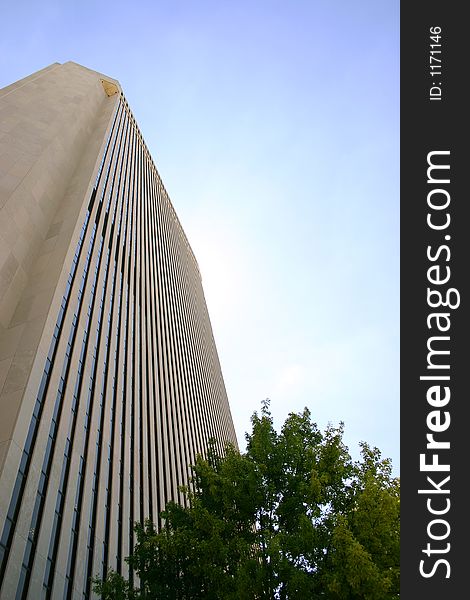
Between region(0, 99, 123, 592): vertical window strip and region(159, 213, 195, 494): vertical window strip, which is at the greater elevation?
region(159, 213, 195, 494): vertical window strip

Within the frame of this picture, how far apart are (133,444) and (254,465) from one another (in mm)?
20437

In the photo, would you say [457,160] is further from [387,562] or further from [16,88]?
[16,88]

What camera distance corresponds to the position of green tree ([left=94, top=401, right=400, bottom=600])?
30.8ft

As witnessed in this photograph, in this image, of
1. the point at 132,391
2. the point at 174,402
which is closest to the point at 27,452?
the point at 132,391

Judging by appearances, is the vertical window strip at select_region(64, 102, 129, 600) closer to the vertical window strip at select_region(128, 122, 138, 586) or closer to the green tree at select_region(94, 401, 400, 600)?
the vertical window strip at select_region(128, 122, 138, 586)

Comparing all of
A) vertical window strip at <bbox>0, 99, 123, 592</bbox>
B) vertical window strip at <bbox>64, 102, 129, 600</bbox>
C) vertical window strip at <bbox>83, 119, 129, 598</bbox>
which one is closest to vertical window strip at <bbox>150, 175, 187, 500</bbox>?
vertical window strip at <bbox>83, 119, 129, 598</bbox>

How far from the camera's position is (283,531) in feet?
35.4

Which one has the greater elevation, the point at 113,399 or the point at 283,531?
the point at 113,399

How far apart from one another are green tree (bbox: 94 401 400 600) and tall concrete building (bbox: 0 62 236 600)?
6.18 meters

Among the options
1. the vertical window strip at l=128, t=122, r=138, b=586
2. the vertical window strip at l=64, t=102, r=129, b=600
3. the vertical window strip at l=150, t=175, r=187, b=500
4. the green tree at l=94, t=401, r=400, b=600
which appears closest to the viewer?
the green tree at l=94, t=401, r=400, b=600

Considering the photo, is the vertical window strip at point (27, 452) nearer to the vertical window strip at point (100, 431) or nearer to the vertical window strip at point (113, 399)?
the vertical window strip at point (100, 431)

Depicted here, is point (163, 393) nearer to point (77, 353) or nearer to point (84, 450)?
point (77, 353)

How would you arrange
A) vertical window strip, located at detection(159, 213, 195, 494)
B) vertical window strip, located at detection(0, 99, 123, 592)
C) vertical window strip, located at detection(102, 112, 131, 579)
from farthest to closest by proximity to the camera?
vertical window strip, located at detection(159, 213, 195, 494) < vertical window strip, located at detection(102, 112, 131, 579) < vertical window strip, located at detection(0, 99, 123, 592)

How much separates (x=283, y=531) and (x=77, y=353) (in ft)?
54.2
